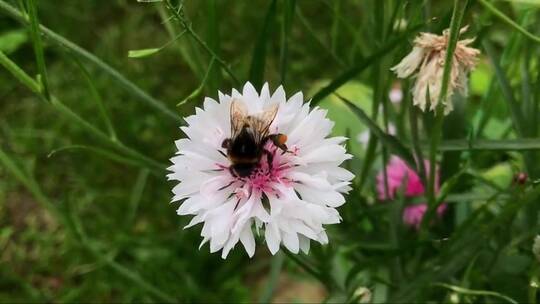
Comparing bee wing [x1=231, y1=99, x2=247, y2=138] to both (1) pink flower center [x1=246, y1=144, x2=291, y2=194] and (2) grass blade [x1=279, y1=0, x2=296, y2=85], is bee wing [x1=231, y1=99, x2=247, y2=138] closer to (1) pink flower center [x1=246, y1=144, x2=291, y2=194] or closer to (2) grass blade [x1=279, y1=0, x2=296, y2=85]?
(1) pink flower center [x1=246, y1=144, x2=291, y2=194]

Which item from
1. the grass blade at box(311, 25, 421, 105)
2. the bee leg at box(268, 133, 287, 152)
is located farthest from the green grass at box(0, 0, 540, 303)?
the bee leg at box(268, 133, 287, 152)

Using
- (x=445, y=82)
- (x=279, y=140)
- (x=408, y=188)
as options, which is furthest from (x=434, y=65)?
(x=408, y=188)

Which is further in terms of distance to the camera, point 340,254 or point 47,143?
point 47,143

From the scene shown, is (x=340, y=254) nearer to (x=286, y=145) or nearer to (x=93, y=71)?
(x=286, y=145)

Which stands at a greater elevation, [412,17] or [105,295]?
[412,17]

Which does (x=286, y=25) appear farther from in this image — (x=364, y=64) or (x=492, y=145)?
(x=492, y=145)

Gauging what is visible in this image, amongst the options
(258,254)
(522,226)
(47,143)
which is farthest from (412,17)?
(47,143)
